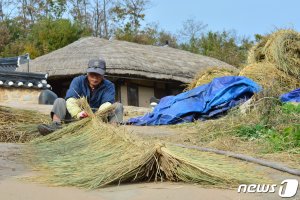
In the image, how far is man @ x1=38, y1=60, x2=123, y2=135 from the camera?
550 centimetres

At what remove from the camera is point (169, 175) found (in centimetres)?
319

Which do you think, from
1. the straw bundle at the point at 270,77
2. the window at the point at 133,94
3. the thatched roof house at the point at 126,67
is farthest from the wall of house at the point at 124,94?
the straw bundle at the point at 270,77

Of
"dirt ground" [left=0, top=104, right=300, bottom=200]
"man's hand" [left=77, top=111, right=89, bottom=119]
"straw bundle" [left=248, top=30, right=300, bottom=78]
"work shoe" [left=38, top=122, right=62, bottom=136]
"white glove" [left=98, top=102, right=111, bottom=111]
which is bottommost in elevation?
"dirt ground" [left=0, top=104, right=300, bottom=200]

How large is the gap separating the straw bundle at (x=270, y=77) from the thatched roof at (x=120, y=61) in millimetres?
5867

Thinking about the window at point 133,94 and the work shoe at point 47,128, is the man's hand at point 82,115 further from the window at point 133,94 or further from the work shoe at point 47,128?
the window at point 133,94

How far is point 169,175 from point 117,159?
0.40m

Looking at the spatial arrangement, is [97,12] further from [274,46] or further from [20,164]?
[20,164]

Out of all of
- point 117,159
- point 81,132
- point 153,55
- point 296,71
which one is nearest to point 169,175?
point 117,159

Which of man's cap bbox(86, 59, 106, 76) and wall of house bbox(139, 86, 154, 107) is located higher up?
man's cap bbox(86, 59, 106, 76)

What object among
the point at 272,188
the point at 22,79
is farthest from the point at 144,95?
the point at 272,188

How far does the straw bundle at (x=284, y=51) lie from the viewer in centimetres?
888

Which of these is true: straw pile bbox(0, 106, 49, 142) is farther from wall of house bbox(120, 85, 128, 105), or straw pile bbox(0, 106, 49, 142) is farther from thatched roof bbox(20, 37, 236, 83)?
wall of house bbox(120, 85, 128, 105)

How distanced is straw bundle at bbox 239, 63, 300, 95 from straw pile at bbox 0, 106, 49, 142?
392 centimetres

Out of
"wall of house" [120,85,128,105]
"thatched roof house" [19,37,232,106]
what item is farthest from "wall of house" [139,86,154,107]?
"wall of house" [120,85,128,105]
